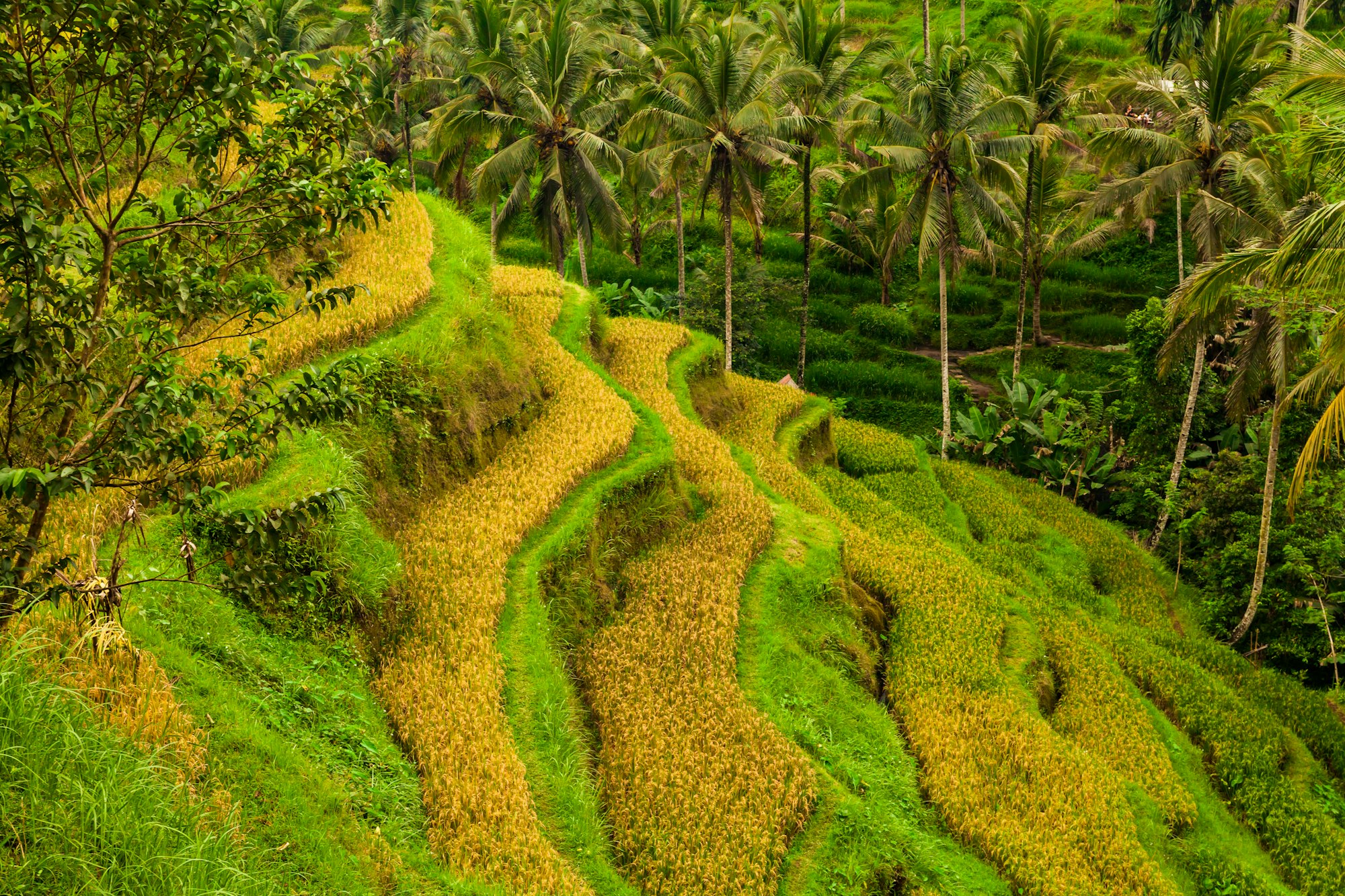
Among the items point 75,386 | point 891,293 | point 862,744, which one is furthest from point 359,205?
point 891,293

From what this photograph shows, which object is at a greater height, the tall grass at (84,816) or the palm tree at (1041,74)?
the tall grass at (84,816)

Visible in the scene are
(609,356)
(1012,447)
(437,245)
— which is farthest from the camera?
(1012,447)

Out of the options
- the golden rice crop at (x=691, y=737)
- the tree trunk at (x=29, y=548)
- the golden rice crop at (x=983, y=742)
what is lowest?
the golden rice crop at (x=983, y=742)

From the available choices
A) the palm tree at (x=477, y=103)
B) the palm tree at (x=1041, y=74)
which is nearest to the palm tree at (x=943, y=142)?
the palm tree at (x=1041, y=74)

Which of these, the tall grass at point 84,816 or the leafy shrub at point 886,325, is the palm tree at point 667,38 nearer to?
the leafy shrub at point 886,325

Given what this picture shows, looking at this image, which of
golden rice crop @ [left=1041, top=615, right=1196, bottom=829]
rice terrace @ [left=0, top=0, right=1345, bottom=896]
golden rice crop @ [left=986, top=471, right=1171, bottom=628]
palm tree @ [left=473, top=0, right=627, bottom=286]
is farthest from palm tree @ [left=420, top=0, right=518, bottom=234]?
golden rice crop @ [left=1041, top=615, right=1196, bottom=829]

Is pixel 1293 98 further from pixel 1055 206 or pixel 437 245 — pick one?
pixel 1055 206

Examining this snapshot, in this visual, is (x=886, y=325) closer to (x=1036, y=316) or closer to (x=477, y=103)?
(x=1036, y=316)
